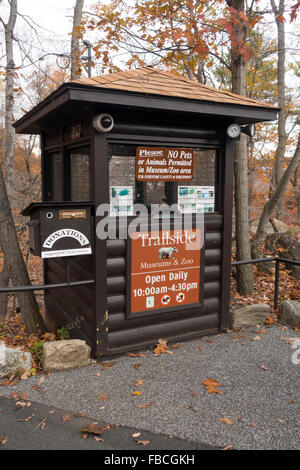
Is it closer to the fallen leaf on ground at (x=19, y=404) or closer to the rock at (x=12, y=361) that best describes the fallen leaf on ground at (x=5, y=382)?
the rock at (x=12, y=361)

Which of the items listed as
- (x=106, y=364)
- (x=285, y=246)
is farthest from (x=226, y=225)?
(x=285, y=246)

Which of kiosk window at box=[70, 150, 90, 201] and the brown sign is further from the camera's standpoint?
kiosk window at box=[70, 150, 90, 201]

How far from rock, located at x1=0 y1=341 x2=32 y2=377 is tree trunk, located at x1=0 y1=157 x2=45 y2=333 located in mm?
1477

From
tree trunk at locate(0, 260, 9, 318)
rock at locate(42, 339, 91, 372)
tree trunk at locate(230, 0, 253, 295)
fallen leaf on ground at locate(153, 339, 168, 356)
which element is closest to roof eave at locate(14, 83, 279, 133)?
tree trunk at locate(230, 0, 253, 295)

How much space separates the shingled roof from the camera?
4102 mm

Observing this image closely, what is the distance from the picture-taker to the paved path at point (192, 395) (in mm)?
3236

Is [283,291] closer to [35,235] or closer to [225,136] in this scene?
[225,136]

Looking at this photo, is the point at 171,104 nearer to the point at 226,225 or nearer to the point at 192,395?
the point at 226,225

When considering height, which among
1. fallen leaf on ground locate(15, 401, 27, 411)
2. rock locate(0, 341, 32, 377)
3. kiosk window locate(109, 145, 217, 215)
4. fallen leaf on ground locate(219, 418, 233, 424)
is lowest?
fallen leaf on ground locate(219, 418, 233, 424)

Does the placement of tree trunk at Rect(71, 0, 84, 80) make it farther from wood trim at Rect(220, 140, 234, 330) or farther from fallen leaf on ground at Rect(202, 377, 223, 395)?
fallen leaf on ground at Rect(202, 377, 223, 395)

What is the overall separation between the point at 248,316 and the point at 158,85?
3400mm

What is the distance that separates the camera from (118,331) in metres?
4.65
